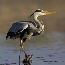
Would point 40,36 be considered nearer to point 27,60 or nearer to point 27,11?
point 27,60

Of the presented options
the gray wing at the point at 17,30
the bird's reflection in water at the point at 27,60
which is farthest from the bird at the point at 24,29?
the bird's reflection in water at the point at 27,60

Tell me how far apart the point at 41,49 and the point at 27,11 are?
10369 millimetres

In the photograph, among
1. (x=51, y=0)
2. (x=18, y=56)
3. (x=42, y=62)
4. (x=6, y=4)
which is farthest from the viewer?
(x=51, y=0)

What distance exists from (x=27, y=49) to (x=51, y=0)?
13479 millimetres

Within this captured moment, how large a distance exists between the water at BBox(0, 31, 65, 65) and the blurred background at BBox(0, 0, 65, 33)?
2.96 m

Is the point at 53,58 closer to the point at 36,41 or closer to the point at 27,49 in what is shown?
the point at 27,49

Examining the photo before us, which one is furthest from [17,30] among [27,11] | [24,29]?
[27,11]

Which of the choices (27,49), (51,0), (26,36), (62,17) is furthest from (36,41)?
(51,0)

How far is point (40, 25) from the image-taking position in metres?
15.0

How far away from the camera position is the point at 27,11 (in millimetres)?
25766

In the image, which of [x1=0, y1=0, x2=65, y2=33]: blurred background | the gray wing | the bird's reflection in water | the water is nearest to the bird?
the gray wing

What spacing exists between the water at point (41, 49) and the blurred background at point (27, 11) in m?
2.96

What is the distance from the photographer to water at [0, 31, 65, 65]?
44.3 ft

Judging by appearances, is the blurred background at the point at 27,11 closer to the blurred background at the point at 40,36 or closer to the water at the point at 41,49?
the blurred background at the point at 40,36
